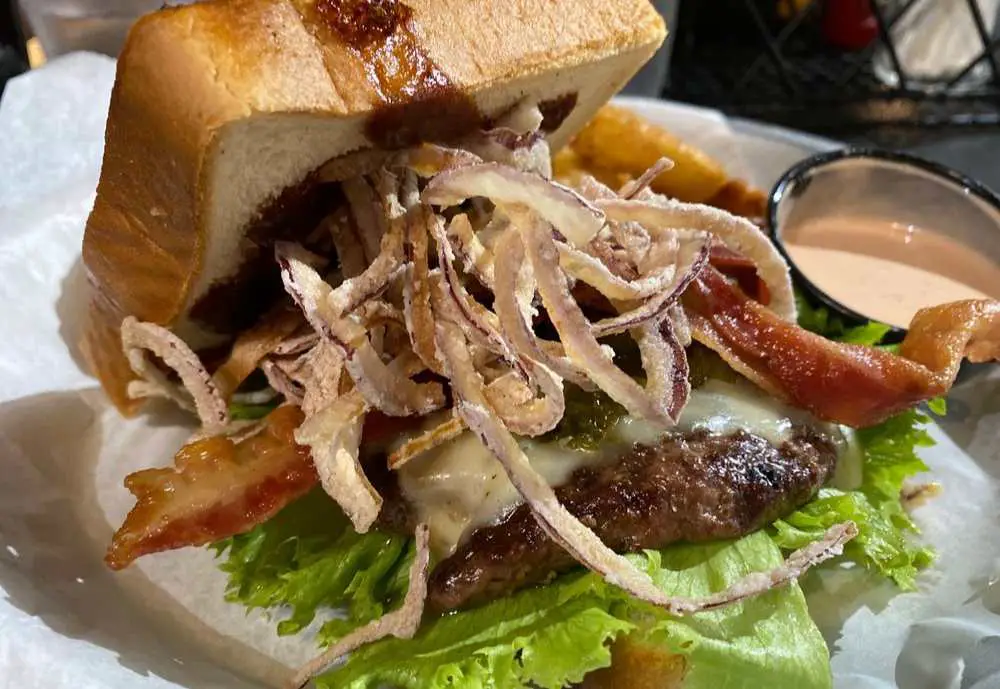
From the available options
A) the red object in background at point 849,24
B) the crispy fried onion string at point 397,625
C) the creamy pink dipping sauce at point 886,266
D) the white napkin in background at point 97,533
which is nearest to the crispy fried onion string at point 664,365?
the crispy fried onion string at point 397,625

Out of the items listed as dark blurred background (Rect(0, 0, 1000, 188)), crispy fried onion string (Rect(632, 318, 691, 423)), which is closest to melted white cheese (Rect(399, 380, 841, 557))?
crispy fried onion string (Rect(632, 318, 691, 423))

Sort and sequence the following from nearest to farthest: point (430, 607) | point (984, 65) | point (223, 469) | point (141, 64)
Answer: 1. point (141, 64)
2. point (430, 607)
3. point (223, 469)
4. point (984, 65)

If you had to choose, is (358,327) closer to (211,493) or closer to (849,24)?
(211,493)

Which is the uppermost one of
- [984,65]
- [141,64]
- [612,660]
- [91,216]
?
[141,64]

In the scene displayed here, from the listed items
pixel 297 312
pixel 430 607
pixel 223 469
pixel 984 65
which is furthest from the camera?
pixel 984 65

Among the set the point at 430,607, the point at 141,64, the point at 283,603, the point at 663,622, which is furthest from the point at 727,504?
the point at 141,64

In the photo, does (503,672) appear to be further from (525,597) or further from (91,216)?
(91,216)

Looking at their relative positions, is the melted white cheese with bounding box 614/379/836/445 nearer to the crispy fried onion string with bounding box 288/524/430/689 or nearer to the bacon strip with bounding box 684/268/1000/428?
the bacon strip with bounding box 684/268/1000/428
